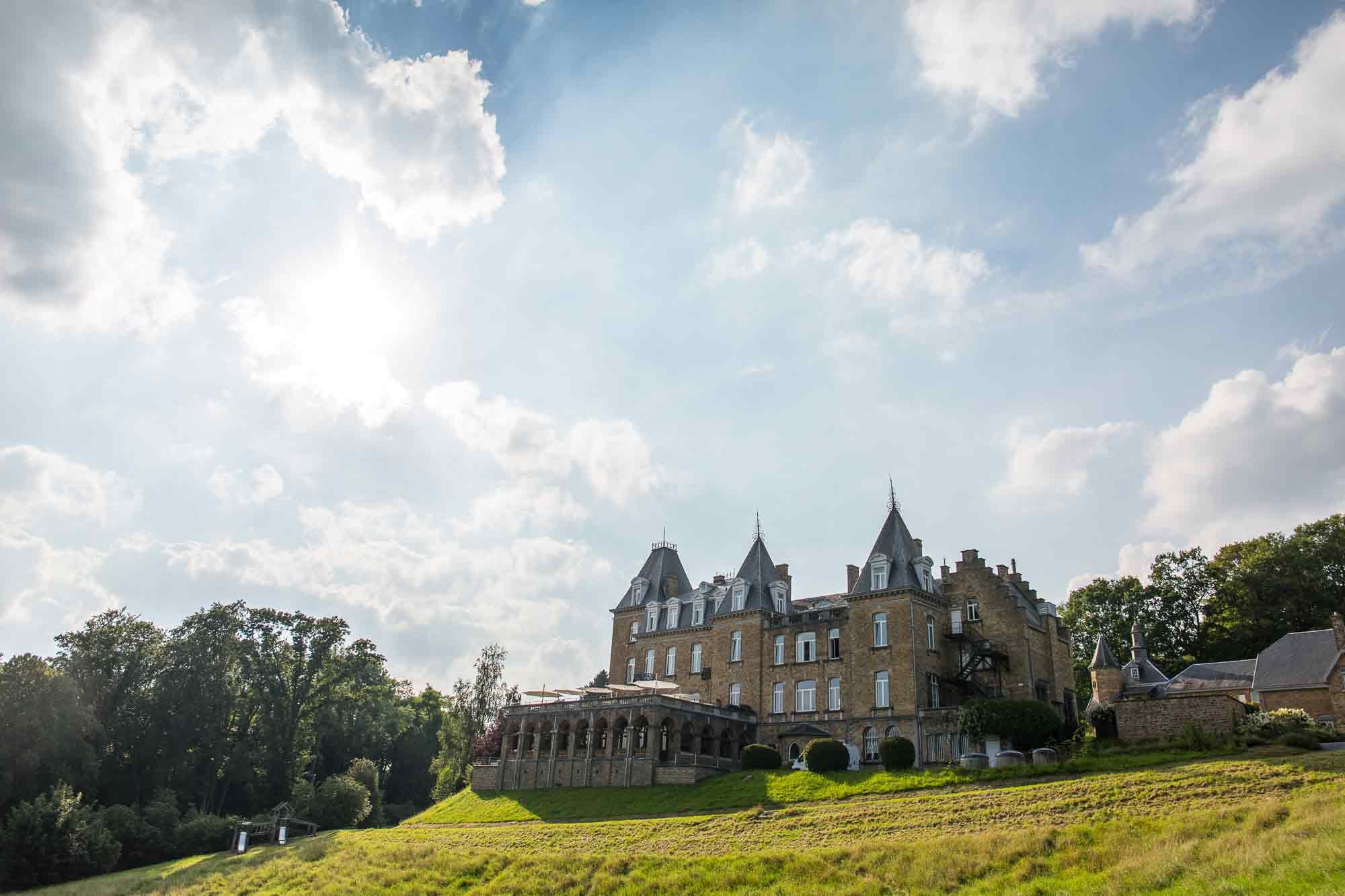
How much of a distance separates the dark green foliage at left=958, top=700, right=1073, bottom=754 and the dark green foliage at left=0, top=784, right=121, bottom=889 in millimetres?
43512

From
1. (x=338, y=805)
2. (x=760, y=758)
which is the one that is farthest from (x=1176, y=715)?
(x=338, y=805)

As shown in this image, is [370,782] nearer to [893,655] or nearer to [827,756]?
[827,756]

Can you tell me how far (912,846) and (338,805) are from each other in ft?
146

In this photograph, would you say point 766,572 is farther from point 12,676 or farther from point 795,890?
point 12,676

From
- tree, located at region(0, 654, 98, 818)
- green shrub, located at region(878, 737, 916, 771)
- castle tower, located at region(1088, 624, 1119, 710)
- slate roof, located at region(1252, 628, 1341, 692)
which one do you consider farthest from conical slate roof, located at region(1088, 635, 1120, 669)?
tree, located at region(0, 654, 98, 818)

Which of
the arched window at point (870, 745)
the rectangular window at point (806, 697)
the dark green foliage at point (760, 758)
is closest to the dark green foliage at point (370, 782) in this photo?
the dark green foliage at point (760, 758)

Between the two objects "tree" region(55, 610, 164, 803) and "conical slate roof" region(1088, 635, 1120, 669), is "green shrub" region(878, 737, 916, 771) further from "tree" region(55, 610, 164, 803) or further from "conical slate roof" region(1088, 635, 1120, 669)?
"tree" region(55, 610, 164, 803)

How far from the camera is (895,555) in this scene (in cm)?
4819

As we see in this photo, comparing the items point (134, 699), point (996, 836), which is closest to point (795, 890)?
point (996, 836)

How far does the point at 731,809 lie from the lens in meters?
37.2

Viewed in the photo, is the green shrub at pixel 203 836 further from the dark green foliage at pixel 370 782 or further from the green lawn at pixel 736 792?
the green lawn at pixel 736 792

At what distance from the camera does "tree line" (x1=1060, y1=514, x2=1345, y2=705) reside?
56.0m

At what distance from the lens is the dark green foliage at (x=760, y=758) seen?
144ft

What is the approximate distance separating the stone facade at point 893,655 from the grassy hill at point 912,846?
22.2ft
